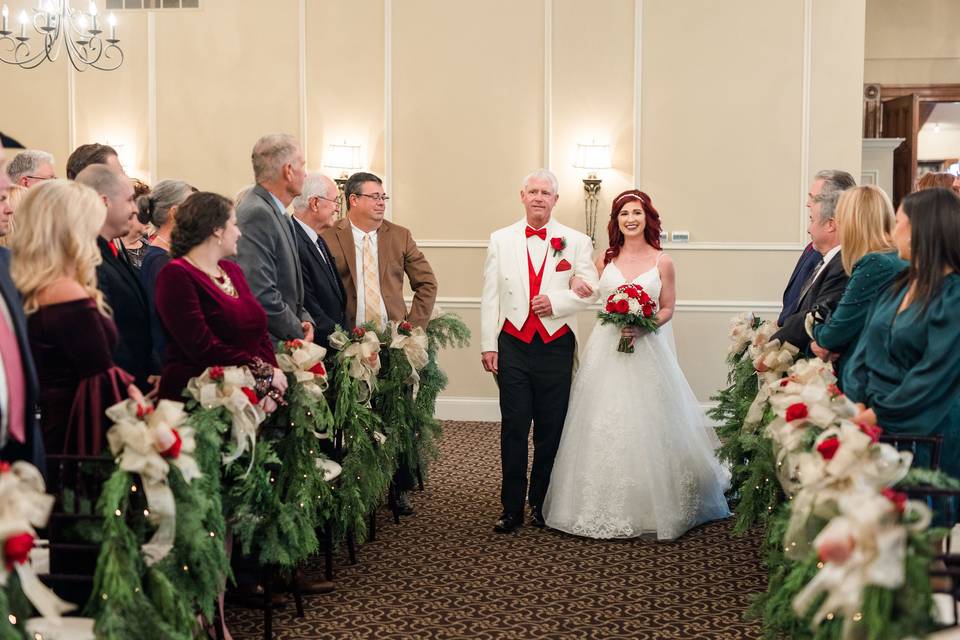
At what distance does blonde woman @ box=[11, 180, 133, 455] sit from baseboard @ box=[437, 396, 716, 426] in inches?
250

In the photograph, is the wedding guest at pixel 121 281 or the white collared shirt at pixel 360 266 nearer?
the wedding guest at pixel 121 281

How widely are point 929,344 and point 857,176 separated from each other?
5782 millimetres

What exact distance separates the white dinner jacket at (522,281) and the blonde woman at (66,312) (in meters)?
2.99

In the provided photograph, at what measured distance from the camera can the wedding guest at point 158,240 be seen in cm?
448

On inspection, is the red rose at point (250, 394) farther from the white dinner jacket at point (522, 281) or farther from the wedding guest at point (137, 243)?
the white dinner jacket at point (522, 281)

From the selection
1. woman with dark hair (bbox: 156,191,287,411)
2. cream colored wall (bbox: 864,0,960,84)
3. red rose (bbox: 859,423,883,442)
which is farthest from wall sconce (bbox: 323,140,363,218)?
red rose (bbox: 859,423,883,442)

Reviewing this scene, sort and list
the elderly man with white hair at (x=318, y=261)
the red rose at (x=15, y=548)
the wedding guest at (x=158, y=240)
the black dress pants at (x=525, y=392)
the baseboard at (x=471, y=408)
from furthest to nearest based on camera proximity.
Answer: the baseboard at (x=471, y=408) → the black dress pants at (x=525, y=392) → the elderly man with white hair at (x=318, y=261) → the wedding guest at (x=158, y=240) → the red rose at (x=15, y=548)

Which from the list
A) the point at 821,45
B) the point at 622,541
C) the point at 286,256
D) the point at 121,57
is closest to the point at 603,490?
the point at 622,541

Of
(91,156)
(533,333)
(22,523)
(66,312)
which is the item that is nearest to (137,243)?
(91,156)

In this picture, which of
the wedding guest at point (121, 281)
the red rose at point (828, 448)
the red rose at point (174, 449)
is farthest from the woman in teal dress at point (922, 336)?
the wedding guest at point (121, 281)

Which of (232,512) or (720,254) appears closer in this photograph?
(232,512)

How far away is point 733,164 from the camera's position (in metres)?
9.19

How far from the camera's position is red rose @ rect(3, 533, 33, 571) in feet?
6.98

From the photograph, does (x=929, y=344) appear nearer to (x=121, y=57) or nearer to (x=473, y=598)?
(x=473, y=598)
